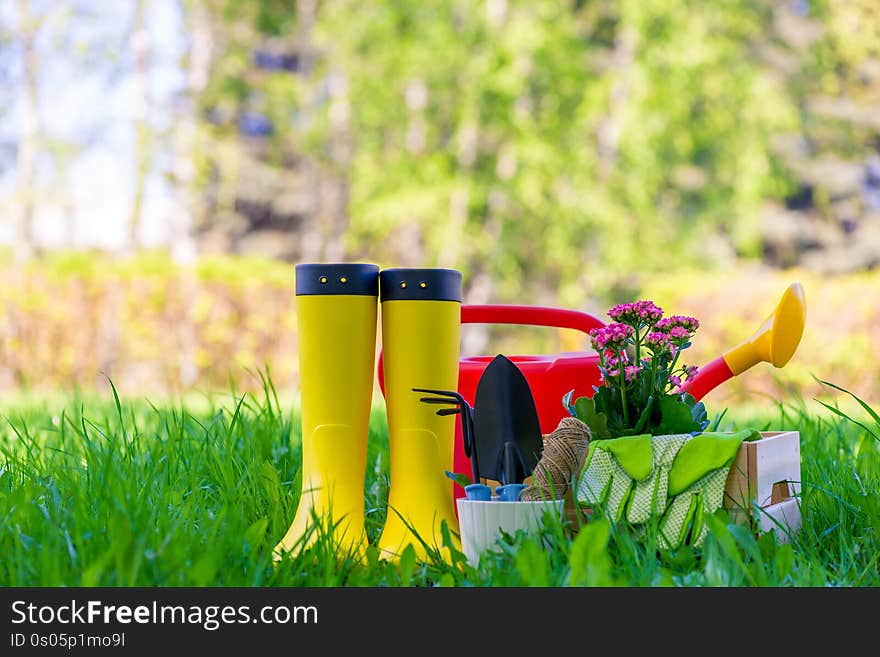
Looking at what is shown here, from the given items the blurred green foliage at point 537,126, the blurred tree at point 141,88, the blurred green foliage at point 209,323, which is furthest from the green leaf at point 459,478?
the blurred tree at point 141,88

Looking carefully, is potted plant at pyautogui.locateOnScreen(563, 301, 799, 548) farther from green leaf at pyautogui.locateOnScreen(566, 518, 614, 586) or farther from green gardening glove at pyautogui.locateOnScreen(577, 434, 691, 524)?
green leaf at pyautogui.locateOnScreen(566, 518, 614, 586)

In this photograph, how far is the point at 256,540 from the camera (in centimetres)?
118

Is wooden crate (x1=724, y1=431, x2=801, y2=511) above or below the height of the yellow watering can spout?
below

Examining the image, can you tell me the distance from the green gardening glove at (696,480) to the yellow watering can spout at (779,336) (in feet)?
0.97

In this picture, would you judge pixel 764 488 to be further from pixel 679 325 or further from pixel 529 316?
pixel 529 316

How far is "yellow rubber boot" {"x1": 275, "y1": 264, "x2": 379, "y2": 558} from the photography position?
1283 millimetres

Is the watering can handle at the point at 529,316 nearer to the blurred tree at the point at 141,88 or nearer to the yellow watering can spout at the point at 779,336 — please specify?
the yellow watering can spout at the point at 779,336

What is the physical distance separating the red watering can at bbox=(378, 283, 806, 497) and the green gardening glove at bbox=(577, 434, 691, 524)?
28 centimetres

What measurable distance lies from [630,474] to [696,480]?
9cm

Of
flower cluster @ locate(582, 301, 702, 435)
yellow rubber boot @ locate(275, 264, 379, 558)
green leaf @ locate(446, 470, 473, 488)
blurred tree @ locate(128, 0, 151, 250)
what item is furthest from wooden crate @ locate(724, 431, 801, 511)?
blurred tree @ locate(128, 0, 151, 250)

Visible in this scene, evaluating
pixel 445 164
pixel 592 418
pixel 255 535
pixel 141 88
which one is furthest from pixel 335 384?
pixel 141 88

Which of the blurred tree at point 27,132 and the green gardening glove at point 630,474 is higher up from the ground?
the blurred tree at point 27,132

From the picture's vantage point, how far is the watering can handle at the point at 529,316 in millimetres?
1656

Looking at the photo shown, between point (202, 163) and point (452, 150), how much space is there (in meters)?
2.35
